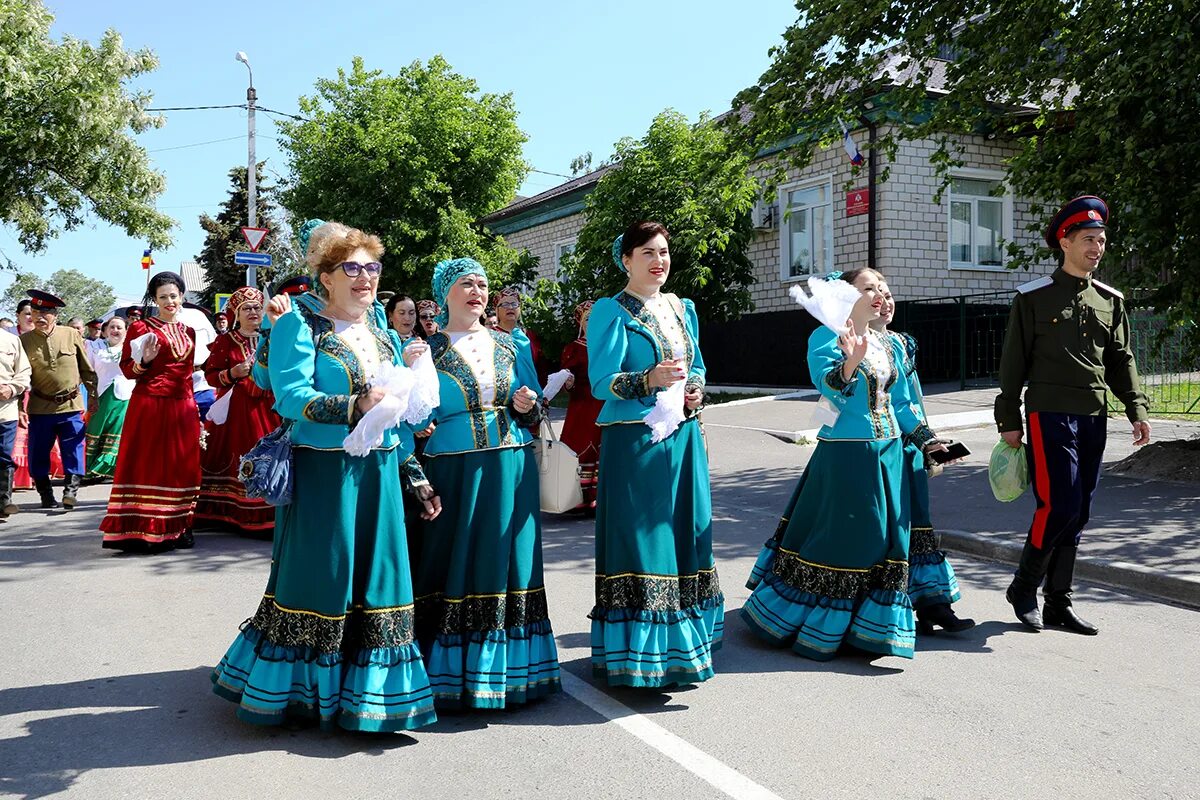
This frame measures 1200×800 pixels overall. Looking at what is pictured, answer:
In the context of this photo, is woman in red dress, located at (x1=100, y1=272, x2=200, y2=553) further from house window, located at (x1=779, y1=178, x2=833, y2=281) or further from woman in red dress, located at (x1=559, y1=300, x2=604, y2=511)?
house window, located at (x1=779, y1=178, x2=833, y2=281)

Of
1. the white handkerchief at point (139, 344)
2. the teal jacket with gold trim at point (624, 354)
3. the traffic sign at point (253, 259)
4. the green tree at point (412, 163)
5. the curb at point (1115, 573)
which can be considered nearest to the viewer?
the teal jacket with gold trim at point (624, 354)

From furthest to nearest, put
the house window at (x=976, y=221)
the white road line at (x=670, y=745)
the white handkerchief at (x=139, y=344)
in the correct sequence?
the house window at (x=976, y=221)
the white handkerchief at (x=139, y=344)
the white road line at (x=670, y=745)

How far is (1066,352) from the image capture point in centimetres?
543

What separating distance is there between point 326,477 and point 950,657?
3181 millimetres

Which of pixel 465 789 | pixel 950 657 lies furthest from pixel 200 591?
pixel 950 657

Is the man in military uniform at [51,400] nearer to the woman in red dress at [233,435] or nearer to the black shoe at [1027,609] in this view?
the woman in red dress at [233,435]

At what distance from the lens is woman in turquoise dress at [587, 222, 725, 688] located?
4.41 meters

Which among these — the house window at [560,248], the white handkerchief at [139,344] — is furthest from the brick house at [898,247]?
the white handkerchief at [139,344]

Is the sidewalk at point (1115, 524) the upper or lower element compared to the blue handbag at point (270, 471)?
lower

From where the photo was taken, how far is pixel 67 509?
1036 cm

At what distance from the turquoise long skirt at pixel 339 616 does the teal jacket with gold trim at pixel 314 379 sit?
88 mm

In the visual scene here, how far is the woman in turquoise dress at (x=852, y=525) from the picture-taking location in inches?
195

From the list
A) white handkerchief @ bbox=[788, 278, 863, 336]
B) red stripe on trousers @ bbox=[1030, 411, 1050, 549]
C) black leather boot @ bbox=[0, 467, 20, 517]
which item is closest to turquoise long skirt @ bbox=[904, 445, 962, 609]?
red stripe on trousers @ bbox=[1030, 411, 1050, 549]

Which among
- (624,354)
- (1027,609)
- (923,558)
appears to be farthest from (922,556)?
(624,354)
